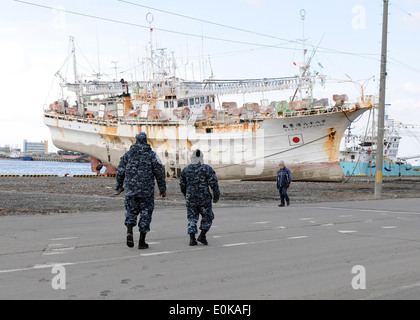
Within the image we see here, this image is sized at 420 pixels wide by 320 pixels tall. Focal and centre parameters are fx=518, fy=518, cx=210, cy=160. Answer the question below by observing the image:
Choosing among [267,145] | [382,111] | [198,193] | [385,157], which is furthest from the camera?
[385,157]

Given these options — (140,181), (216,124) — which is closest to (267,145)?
(216,124)

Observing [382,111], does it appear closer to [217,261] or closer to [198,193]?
[198,193]

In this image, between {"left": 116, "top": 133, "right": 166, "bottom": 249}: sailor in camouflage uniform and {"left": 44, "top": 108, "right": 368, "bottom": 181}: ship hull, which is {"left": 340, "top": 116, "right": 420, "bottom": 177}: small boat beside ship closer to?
{"left": 44, "top": 108, "right": 368, "bottom": 181}: ship hull

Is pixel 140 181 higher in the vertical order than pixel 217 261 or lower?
higher

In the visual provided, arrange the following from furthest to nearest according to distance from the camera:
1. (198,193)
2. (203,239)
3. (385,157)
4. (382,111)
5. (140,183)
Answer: (385,157)
(382,111)
(203,239)
(198,193)
(140,183)

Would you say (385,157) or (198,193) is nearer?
(198,193)

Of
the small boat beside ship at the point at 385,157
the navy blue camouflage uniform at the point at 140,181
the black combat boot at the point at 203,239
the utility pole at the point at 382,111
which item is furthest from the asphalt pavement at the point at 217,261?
the small boat beside ship at the point at 385,157

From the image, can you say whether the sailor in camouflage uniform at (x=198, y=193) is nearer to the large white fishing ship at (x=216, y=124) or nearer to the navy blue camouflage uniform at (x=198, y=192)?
the navy blue camouflage uniform at (x=198, y=192)

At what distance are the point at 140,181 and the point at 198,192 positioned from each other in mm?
1166

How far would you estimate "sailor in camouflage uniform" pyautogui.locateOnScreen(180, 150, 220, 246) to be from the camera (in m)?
9.67

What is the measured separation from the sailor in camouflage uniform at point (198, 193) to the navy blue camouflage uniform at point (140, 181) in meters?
0.65

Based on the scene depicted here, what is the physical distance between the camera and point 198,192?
9680 mm

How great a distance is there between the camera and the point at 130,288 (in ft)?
20.3

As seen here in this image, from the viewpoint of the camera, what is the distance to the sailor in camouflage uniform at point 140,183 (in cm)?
912
